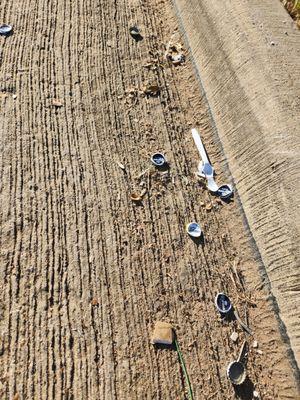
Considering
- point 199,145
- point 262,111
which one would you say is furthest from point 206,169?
point 262,111

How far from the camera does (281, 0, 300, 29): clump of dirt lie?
13.0ft

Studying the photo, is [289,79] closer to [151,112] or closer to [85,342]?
[151,112]

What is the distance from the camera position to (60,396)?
2.27 meters

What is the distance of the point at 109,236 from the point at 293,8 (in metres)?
2.45

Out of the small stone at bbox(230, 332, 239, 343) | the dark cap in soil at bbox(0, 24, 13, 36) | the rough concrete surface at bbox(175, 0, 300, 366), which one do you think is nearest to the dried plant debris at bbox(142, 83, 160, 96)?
the rough concrete surface at bbox(175, 0, 300, 366)

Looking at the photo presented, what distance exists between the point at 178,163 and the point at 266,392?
4.59ft

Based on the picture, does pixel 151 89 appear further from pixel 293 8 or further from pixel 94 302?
pixel 94 302

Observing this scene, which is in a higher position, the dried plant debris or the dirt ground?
the dried plant debris

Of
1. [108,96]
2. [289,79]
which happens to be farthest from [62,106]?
[289,79]

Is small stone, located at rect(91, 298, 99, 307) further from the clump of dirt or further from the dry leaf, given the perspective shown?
the clump of dirt

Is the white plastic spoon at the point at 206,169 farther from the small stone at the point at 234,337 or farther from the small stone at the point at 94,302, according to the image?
the small stone at the point at 94,302

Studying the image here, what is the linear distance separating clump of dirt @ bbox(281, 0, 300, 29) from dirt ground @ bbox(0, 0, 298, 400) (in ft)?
3.05

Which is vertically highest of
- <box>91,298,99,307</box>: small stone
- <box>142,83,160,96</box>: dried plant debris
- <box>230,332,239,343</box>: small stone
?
<box>142,83,160,96</box>: dried plant debris

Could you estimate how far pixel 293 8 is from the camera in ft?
13.1
